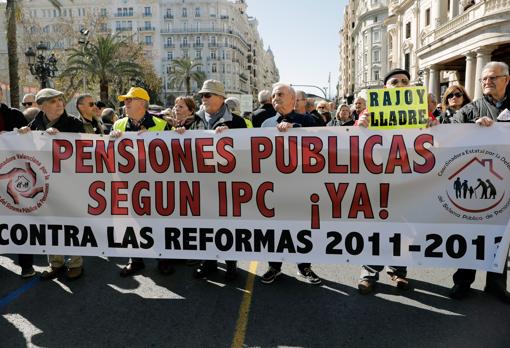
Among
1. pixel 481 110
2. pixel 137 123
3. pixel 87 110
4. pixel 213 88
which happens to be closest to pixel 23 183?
pixel 137 123

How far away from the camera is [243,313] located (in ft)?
12.7

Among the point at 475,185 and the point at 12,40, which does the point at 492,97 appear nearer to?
the point at 475,185

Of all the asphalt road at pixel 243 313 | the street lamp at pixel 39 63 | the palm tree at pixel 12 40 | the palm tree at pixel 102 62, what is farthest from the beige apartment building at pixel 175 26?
the asphalt road at pixel 243 313

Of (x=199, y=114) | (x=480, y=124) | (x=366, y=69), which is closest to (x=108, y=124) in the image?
(x=199, y=114)

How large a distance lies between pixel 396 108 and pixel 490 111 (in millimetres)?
1003

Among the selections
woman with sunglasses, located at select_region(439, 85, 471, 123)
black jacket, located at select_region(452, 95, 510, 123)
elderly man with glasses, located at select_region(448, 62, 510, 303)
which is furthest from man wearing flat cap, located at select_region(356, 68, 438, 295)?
woman with sunglasses, located at select_region(439, 85, 471, 123)

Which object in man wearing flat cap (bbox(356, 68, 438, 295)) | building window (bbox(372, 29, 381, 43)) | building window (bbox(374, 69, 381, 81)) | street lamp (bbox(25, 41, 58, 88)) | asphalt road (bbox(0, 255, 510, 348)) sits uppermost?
building window (bbox(372, 29, 381, 43))

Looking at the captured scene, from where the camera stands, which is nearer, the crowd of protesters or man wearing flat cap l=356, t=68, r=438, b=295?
the crowd of protesters

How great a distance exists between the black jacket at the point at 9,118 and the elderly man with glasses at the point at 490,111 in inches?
187

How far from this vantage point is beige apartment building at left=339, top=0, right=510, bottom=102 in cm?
2022

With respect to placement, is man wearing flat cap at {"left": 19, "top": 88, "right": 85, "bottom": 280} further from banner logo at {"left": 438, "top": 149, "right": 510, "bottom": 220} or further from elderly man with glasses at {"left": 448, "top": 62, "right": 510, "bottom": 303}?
elderly man with glasses at {"left": 448, "top": 62, "right": 510, "bottom": 303}

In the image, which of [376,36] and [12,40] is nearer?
[12,40]

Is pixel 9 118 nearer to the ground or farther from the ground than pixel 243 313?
farther from the ground

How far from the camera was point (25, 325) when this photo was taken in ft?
12.1
